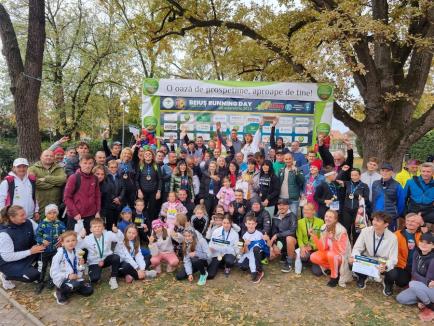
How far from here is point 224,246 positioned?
230 inches

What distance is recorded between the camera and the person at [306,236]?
231 inches

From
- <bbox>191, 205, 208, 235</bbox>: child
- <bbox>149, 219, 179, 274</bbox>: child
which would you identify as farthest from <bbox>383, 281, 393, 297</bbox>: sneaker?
<bbox>149, 219, 179, 274</bbox>: child

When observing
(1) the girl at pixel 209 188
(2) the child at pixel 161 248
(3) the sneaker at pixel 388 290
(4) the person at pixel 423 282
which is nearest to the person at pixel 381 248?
(3) the sneaker at pixel 388 290

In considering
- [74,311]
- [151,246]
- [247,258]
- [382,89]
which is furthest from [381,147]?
[74,311]

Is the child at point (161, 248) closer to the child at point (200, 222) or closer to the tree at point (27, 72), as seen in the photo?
the child at point (200, 222)

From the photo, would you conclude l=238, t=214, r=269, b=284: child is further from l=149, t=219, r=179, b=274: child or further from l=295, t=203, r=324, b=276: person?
l=149, t=219, r=179, b=274: child

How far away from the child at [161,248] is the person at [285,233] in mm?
1843

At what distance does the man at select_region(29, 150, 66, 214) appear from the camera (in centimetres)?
573

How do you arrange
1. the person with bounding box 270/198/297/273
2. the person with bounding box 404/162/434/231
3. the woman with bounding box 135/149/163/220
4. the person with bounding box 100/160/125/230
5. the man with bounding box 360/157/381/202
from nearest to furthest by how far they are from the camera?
1. the person with bounding box 404/162/434/231
2. the person with bounding box 270/198/297/273
3. the person with bounding box 100/160/125/230
4. the man with bounding box 360/157/381/202
5. the woman with bounding box 135/149/163/220

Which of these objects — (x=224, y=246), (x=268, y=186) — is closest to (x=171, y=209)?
(x=224, y=246)

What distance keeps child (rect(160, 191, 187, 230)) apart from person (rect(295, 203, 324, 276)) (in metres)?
2.23

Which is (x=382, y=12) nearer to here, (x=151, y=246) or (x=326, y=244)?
(x=326, y=244)

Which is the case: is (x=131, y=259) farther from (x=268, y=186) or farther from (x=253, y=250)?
(x=268, y=186)

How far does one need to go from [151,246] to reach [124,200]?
3.96 ft
